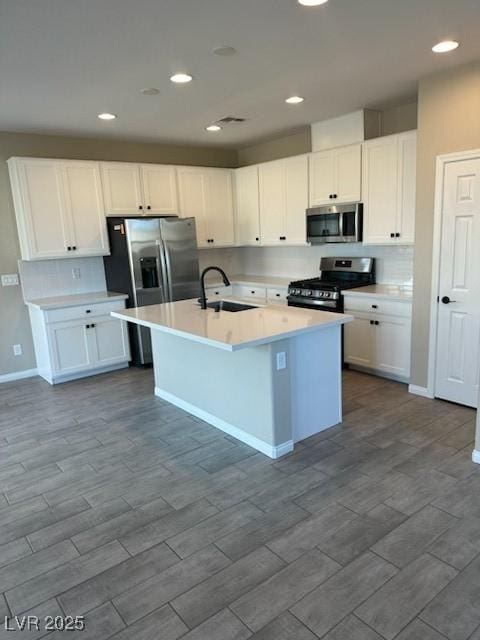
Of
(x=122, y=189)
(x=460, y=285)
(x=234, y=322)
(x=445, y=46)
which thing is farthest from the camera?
(x=122, y=189)

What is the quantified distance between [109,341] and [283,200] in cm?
270

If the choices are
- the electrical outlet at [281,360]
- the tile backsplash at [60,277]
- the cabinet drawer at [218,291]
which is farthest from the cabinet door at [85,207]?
the electrical outlet at [281,360]

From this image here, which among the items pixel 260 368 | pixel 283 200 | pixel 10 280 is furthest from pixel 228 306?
pixel 10 280

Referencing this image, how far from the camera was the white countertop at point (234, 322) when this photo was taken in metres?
2.71

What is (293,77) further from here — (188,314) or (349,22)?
(188,314)

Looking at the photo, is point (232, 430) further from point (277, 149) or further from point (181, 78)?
point (277, 149)

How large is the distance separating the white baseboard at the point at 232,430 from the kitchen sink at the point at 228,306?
0.88 metres

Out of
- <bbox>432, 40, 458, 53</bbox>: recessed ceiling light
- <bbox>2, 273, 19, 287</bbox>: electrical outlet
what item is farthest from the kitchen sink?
<bbox>2, 273, 19, 287</bbox>: electrical outlet

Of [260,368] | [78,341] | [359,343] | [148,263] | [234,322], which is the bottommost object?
[359,343]

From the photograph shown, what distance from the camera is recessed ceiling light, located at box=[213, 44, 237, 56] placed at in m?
2.76

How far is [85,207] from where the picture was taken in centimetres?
494

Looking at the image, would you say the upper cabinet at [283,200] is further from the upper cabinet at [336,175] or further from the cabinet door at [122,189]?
the cabinet door at [122,189]

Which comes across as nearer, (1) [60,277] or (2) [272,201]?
(1) [60,277]

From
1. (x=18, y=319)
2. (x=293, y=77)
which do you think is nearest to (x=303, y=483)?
(x=293, y=77)
